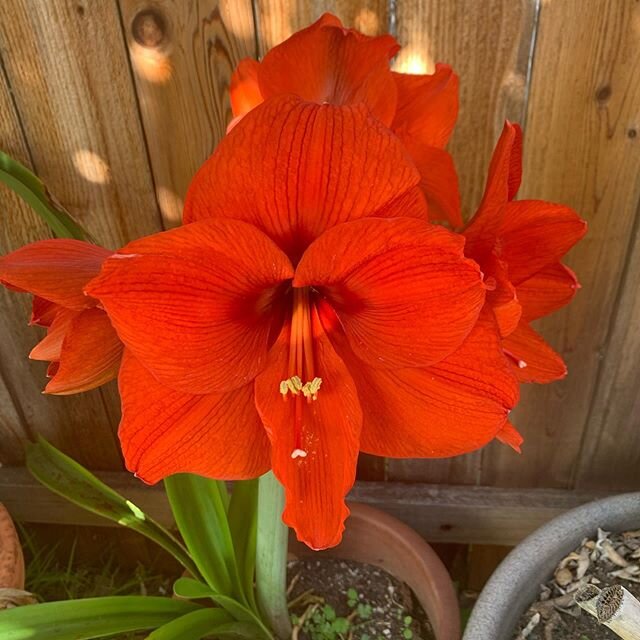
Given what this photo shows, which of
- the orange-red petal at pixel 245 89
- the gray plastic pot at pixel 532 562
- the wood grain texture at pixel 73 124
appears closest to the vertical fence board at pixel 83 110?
the wood grain texture at pixel 73 124

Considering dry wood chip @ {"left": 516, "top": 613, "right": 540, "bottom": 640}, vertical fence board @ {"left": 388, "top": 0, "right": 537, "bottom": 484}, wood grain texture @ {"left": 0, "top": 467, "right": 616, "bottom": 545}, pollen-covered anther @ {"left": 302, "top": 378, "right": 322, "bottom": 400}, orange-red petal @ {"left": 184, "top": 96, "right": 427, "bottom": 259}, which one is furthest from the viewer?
wood grain texture @ {"left": 0, "top": 467, "right": 616, "bottom": 545}

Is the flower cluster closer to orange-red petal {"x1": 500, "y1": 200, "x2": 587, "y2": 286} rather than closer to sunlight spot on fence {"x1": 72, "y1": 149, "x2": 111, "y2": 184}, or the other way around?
orange-red petal {"x1": 500, "y1": 200, "x2": 587, "y2": 286}

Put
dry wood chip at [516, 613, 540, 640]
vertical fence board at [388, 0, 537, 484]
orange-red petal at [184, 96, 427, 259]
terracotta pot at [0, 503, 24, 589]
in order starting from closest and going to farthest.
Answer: orange-red petal at [184, 96, 427, 259]
vertical fence board at [388, 0, 537, 484]
dry wood chip at [516, 613, 540, 640]
terracotta pot at [0, 503, 24, 589]

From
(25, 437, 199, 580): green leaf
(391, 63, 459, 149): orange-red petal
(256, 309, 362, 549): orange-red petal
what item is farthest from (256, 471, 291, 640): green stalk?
(391, 63, 459, 149): orange-red petal

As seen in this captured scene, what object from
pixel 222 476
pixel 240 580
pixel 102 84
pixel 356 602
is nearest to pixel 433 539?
pixel 356 602

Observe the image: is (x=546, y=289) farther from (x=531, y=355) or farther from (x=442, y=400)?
(x=442, y=400)

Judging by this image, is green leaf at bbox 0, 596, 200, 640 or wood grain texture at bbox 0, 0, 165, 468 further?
wood grain texture at bbox 0, 0, 165, 468

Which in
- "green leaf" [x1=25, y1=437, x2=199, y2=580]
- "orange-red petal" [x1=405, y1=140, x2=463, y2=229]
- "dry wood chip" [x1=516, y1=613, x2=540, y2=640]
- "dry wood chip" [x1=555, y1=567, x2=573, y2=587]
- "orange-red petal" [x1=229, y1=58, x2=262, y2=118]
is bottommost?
"dry wood chip" [x1=516, y1=613, x2=540, y2=640]
